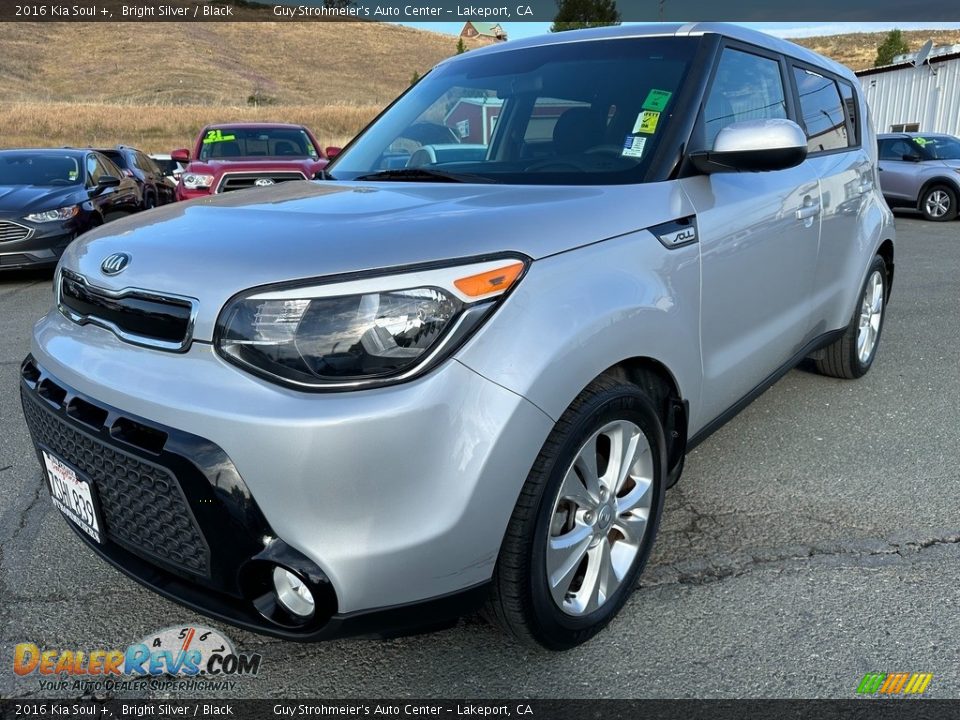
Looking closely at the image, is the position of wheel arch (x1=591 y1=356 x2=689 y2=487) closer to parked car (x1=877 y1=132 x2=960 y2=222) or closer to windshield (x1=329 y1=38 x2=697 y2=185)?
Answer: windshield (x1=329 y1=38 x2=697 y2=185)

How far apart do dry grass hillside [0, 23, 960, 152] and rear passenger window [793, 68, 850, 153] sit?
3379 centimetres

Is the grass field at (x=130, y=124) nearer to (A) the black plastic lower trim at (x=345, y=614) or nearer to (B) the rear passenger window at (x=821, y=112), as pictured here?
(B) the rear passenger window at (x=821, y=112)

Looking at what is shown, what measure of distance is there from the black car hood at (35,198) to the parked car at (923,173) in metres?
12.1

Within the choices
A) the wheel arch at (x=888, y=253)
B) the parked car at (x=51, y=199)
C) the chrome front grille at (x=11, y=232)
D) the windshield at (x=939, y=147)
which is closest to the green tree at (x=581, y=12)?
the windshield at (x=939, y=147)

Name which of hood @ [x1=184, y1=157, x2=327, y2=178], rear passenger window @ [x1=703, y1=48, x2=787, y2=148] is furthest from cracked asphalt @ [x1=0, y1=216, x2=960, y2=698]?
hood @ [x1=184, y1=157, x2=327, y2=178]

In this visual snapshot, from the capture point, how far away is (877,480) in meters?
3.29

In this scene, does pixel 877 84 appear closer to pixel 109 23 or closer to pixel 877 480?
pixel 877 480

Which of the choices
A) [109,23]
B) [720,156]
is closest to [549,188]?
[720,156]

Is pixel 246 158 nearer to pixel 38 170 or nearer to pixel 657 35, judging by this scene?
pixel 38 170

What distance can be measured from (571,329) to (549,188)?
0.61m

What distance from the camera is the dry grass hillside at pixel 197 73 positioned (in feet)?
124

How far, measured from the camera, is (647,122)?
258 centimetres

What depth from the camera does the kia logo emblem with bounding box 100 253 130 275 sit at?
2.00m

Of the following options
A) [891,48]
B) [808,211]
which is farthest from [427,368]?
[891,48]
